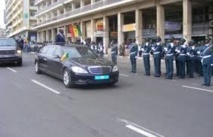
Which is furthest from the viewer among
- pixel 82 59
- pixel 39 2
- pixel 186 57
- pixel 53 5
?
pixel 39 2

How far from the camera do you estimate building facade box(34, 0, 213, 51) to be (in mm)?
38419

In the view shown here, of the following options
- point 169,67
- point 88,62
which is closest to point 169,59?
point 169,67

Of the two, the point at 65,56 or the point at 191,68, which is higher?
the point at 65,56

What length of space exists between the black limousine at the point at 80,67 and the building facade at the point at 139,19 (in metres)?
23.3

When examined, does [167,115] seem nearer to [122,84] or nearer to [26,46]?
[122,84]

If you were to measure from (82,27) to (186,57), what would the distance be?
146 ft

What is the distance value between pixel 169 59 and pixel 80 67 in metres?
5.21

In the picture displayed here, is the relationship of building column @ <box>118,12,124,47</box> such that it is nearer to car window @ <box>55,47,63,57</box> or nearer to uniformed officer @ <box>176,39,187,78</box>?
uniformed officer @ <box>176,39,187,78</box>

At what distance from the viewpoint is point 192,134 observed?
664 cm

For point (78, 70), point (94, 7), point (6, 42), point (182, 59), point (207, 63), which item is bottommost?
point (78, 70)

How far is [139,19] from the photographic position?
44.5 m

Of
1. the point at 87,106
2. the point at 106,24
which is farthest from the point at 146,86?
the point at 106,24

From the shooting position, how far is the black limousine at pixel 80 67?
12234 millimetres

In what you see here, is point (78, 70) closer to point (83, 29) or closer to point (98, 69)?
point (98, 69)
